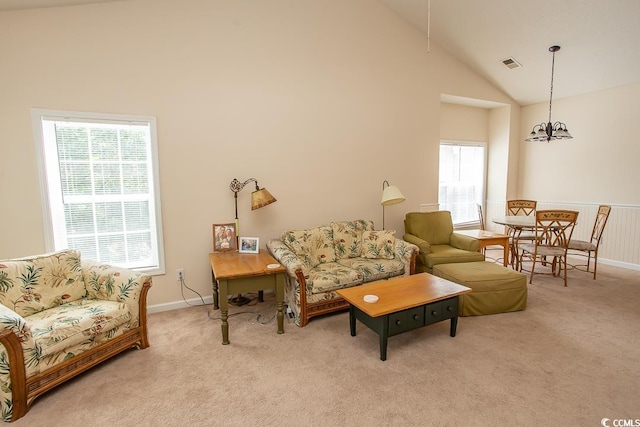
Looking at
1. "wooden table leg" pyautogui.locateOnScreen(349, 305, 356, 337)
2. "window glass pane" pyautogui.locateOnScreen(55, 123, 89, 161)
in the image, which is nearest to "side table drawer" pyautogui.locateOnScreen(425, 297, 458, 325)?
"wooden table leg" pyautogui.locateOnScreen(349, 305, 356, 337)

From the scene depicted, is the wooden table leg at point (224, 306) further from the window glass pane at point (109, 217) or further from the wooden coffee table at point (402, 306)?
the window glass pane at point (109, 217)

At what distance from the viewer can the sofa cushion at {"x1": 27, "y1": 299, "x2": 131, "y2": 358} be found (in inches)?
78.0

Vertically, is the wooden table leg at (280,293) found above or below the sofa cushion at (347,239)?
below

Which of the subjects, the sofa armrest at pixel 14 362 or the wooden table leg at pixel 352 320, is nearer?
the sofa armrest at pixel 14 362

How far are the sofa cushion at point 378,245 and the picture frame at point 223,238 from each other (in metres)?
1.50

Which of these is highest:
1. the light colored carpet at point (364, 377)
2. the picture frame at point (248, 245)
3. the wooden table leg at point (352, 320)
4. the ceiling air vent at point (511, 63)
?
the ceiling air vent at point (511, 63)

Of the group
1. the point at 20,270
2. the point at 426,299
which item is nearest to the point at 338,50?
the point at 426,299

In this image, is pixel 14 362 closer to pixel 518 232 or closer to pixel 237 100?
pixel 237 100

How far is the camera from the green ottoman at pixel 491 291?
10.1 feet

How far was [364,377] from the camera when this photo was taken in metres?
2.19

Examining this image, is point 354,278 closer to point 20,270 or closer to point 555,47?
point 20,270

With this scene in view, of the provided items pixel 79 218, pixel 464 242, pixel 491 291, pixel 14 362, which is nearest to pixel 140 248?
pixel 79 218

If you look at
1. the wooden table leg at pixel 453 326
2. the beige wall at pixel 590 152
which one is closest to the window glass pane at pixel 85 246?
the wooden table leg at pixel 453 326

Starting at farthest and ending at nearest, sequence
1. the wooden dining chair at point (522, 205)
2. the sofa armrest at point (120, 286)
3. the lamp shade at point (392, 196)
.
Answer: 1. the wooden dining chair at point (522, 205)
2. the lamp shade at point (392, 196)
3. the sofa armrest at point (120, 286)
